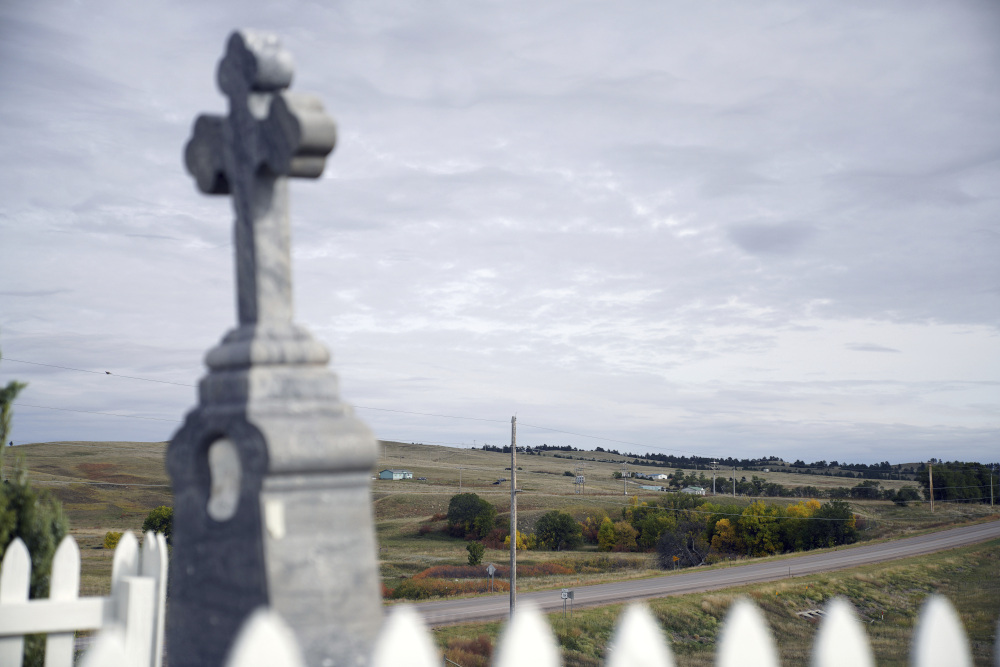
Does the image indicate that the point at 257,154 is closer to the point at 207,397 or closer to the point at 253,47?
the point at 253,47

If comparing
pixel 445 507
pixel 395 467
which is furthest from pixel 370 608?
pixel 395 467

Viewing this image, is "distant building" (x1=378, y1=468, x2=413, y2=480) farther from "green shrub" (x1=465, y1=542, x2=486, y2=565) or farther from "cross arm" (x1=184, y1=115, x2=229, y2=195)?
"cross arm" (x1=184, y1=115, x2=229, y2=195)

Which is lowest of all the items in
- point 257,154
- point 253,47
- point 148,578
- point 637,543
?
point 637,543

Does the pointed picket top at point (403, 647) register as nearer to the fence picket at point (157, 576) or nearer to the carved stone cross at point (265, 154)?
the carved stone cross at point (265, 154)

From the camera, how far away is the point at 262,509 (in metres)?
2.33

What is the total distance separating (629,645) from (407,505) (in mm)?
77510

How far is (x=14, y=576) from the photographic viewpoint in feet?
11.6

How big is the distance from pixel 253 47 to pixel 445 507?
7613cm

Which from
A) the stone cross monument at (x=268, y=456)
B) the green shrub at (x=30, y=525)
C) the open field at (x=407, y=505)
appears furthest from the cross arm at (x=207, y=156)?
the open field at (x=407, y=505)

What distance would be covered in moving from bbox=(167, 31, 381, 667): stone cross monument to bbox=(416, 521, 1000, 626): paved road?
24.5m

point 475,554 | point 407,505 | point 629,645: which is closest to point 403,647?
point 629,645

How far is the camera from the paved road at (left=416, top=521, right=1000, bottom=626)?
94.0 ft

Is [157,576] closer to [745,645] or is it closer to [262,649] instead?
[262,649]

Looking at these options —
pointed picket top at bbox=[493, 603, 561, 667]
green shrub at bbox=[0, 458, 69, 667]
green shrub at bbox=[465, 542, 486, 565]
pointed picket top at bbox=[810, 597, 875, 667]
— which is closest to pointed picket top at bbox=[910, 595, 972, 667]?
pointed picket top at bbox=[810, 597, 875, 667]
